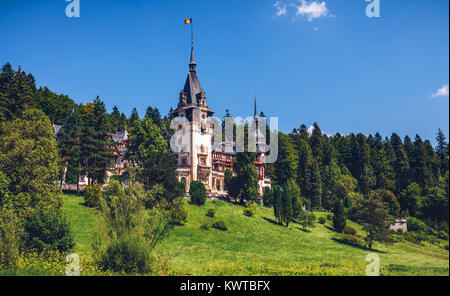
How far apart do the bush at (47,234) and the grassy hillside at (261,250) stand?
5.51ft

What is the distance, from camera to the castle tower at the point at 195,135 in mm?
62719

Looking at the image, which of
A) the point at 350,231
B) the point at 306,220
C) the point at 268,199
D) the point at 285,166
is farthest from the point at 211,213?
the point at 285,166

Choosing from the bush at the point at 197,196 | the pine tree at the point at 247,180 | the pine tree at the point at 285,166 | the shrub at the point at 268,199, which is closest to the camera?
the bush at the point at 197,196

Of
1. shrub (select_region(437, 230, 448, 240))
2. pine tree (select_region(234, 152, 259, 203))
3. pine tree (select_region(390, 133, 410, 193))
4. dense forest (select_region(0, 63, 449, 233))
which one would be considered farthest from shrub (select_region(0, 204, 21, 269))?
pine tree (select_region(390, 133, 410, 193))

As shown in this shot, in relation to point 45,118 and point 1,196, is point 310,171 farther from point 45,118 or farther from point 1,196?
point 1,196

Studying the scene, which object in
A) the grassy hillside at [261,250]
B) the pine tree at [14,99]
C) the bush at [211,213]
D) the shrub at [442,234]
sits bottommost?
the grassy hillside at [261,250]

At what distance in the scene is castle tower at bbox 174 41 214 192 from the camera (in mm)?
62719

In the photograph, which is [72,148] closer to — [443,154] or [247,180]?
[247,180]

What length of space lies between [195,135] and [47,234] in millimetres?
37890

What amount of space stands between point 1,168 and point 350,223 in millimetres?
49252

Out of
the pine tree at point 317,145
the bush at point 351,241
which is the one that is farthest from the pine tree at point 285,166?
the bush at point 351,241

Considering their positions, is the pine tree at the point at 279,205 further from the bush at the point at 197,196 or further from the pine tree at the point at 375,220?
the pine tree at the point at 375,220

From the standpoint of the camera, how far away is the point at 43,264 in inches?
950
